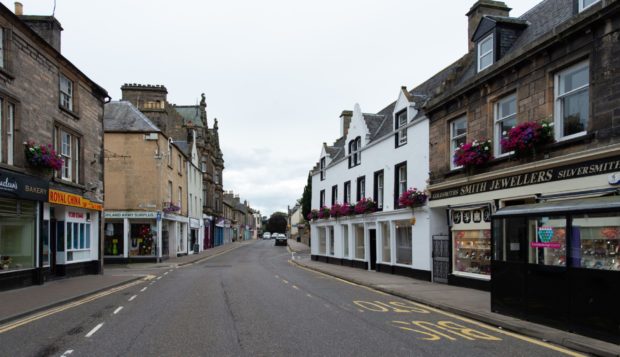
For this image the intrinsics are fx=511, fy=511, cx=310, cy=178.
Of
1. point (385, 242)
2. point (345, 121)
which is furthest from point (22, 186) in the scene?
point (345, 121)

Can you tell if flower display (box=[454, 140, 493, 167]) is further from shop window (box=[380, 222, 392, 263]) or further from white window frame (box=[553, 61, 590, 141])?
shop window (box=[380, 222, 392, 263])

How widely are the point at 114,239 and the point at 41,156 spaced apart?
17.8 meters

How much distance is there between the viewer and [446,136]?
18406 mm

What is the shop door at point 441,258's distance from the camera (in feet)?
59.7

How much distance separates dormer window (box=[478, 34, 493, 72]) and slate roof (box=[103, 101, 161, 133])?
74.9ft

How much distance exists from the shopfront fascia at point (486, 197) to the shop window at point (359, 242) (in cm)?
946

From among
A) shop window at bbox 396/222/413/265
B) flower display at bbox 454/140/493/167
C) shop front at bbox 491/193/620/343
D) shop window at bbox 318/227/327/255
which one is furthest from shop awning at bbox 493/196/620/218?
shop window at bbox 318/227/327/255

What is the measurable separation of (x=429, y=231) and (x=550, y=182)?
7.25 m

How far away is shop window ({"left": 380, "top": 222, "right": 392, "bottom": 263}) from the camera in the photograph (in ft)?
80.1

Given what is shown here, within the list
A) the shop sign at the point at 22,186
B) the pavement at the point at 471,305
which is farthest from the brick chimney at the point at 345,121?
the shop sign at the point at 22,186

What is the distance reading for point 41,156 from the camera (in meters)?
17.0

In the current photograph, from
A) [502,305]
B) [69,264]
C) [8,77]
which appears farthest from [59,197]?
[502,305]

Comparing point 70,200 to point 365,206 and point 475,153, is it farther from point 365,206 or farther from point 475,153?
point 475,153

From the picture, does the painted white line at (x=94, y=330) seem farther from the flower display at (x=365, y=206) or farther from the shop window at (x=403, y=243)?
the flower display at (x=365, y=206)
